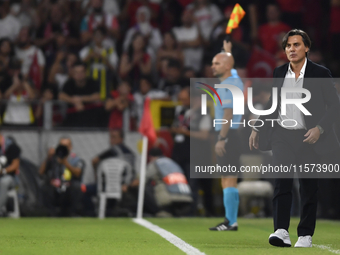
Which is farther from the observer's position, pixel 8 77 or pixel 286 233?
pixel 8 77

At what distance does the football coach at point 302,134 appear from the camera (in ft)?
19.5

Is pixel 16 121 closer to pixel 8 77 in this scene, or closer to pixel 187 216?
pixel 8 77

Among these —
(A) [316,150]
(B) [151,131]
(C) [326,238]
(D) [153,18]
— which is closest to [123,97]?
(B) [151,131]

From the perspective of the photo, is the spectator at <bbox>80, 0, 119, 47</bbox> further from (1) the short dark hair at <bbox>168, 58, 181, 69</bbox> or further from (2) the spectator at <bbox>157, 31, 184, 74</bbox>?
(1) the short dark hair at <bbox>168, 58, 181, 69</bbox>

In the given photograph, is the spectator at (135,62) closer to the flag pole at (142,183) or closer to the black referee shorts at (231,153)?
the flag pole at (142,183)

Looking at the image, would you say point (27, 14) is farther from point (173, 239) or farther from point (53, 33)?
point (173, 239)

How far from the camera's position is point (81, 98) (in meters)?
13.1

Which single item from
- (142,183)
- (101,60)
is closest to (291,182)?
(142,183)

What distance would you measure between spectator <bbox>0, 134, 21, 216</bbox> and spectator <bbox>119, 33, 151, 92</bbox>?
149 inches

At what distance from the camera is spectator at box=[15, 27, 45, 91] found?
563 inches

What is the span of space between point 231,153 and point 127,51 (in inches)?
276

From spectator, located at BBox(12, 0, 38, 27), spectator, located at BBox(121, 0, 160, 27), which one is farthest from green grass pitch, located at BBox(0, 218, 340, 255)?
spectator, located at BBox(121, 0, 160, 27)

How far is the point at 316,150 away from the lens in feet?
19.6

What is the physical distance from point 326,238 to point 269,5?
28.0 ft
